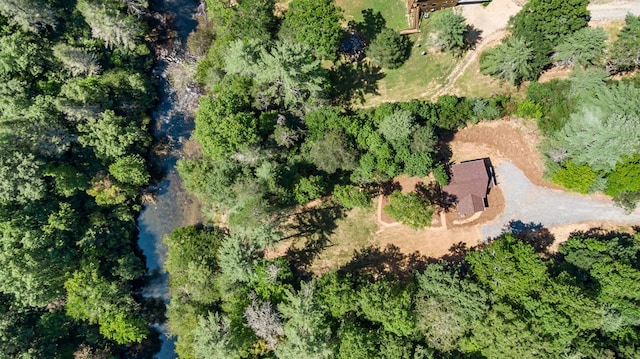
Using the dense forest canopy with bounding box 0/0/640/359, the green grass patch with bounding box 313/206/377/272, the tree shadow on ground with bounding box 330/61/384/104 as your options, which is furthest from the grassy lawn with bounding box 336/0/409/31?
the green grass patch with bounding box 313/206/377/272

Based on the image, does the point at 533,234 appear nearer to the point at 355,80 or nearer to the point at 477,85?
the point at 477,85

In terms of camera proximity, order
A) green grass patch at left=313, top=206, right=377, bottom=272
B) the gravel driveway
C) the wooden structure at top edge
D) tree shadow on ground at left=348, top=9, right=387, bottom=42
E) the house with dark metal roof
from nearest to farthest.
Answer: the house with dark metal roof → the gravel driveway → the wooden structure at top edge → green grass patch at left=313, top=206, right=377, bottom=272 → tree shadow on ground at left=348, top=9, right=387, bottom=42

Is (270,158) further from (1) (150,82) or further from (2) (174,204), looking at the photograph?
(1) (150,82)

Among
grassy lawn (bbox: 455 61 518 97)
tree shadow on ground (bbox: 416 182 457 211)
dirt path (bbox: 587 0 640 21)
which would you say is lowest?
tree shadow on ground (bbox: 416 182 457 211)

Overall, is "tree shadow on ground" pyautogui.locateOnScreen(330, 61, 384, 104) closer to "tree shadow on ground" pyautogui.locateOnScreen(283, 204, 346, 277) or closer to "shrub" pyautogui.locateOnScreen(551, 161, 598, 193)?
"tree shadow on ground" pyautogui.locateOnScreen(283, 204, 346, 277)

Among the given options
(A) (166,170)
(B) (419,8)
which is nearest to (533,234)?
(B) (419,8)

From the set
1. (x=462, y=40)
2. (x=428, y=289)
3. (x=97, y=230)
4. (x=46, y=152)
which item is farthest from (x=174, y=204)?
(x=462, y=40)
